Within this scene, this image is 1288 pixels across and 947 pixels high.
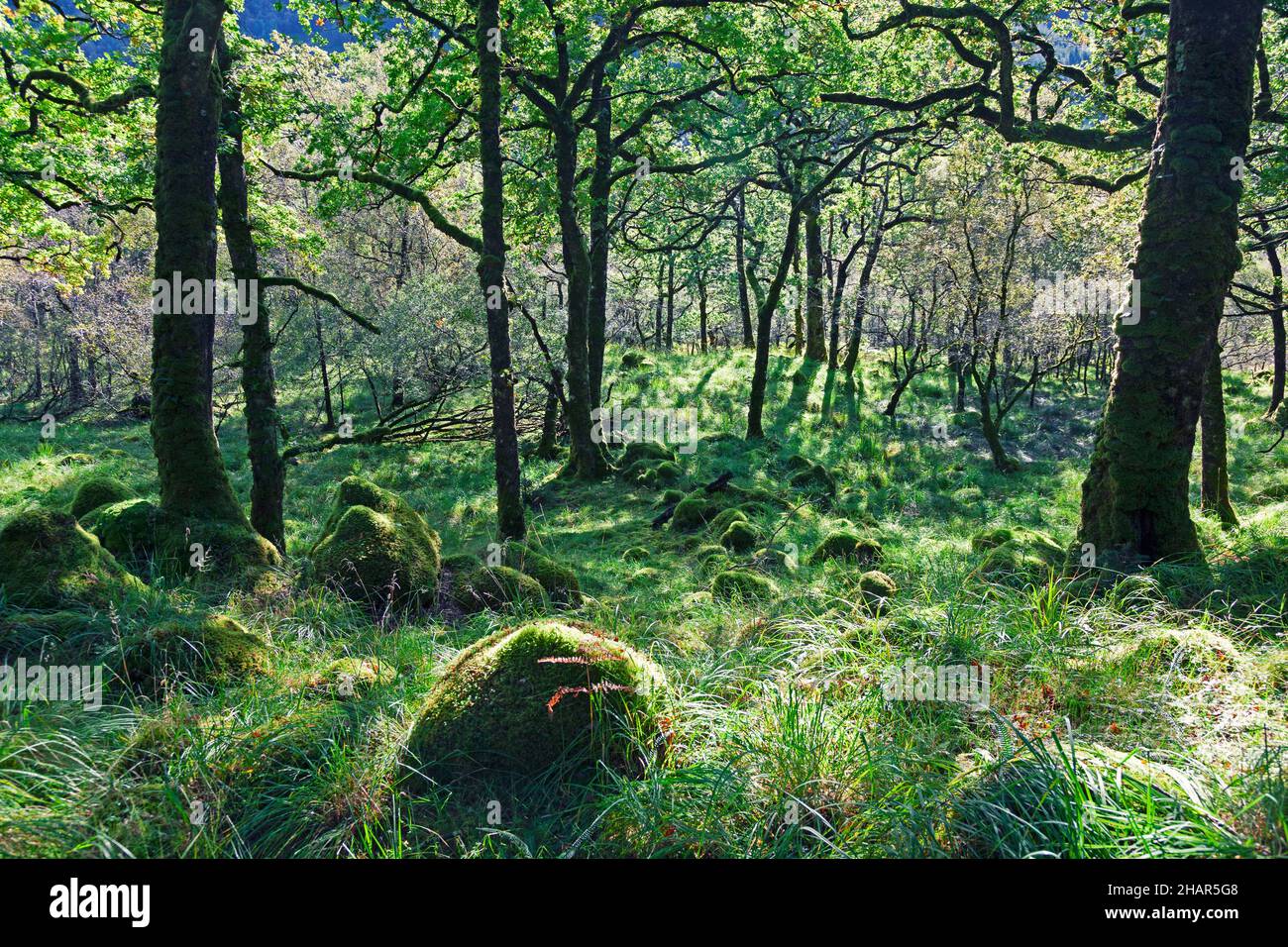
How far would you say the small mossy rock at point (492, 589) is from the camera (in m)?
6.04

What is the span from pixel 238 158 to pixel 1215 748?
10.7 metres

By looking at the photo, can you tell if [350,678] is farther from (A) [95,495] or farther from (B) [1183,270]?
(B) [1183,270]

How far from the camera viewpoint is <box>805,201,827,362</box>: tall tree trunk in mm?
23875

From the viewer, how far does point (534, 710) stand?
10.1 ft

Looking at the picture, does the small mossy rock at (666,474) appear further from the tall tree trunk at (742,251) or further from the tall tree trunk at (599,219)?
the tall tree trunk at (742,251)

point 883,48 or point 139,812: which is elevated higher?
point 883,48

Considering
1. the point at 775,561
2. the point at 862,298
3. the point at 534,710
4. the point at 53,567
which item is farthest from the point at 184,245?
the point at 862,298

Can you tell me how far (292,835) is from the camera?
99.7 inches

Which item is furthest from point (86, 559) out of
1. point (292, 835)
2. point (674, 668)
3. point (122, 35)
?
point (122, 35)

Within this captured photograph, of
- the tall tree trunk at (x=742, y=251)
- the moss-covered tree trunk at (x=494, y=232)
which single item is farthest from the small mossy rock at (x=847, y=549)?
the tall tree trunk at (x=742, y=251)

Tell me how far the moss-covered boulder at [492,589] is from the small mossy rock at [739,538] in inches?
164

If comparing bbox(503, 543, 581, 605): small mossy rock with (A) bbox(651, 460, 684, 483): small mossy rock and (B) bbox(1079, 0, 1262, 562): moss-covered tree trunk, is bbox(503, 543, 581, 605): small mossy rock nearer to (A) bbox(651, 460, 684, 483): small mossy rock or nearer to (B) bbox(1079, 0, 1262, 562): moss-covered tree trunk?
(B) bbox(1079, 0, 1262, 562): moss-covered tree trunk
